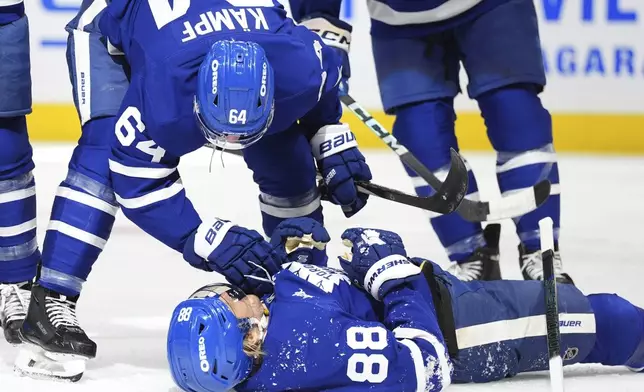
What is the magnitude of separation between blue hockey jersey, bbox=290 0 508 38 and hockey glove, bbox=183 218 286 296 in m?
0.99

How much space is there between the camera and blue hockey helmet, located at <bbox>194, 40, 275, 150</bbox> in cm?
231

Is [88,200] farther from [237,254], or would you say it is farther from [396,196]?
[396,196]

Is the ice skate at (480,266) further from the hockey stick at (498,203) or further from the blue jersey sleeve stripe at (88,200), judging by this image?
the blue jersey sleeve stripe at (88,200)

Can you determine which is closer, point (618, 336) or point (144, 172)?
point (144, 172)

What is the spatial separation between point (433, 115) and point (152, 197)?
1.01 metres

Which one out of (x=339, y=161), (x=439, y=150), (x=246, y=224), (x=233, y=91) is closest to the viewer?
(x=233, y=91)

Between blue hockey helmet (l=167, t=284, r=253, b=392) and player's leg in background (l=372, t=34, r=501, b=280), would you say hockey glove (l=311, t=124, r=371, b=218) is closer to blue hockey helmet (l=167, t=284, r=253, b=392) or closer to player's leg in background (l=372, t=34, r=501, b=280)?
player's leg in background (l=372, t=34, r=501, b=280)

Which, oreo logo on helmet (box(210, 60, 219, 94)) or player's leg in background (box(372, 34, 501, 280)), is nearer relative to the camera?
oreo logo on helmet (box(210, 60, 219, 94))

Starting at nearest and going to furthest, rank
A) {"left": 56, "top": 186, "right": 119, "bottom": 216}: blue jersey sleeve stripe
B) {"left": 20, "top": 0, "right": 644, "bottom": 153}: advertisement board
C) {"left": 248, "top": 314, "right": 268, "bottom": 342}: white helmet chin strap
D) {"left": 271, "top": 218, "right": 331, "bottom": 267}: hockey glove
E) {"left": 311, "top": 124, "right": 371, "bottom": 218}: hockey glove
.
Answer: {"left": 248, "top": 314, "right": 268, "bottom": 342}: white helmet chin strap < {"left": 271, "top": 218, "right": 331, "bottom": 267}: hockey glove < {"left": 56, "top": 186, "right": 119, "bottom": 216}: blue jersey sleeve stripe < {"left": 311, "top": 124, "right": 371, "bottom": 218}: hockey glove < {"left": 20, "top": 0, "right": 644, "bottom": 153}: advertisement board

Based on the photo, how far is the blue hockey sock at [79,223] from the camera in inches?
103

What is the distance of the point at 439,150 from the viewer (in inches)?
128

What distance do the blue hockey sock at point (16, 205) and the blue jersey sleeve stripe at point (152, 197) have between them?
50 centimetres

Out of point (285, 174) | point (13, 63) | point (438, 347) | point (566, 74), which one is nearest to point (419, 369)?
point (438, 347)

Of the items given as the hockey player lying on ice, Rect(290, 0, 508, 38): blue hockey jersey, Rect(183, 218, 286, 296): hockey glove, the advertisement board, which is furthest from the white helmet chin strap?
the advertisement board
